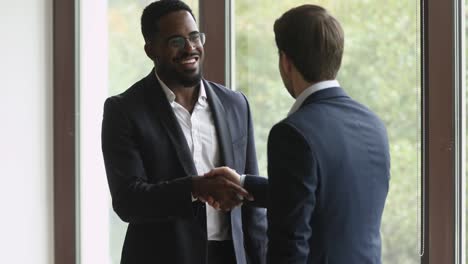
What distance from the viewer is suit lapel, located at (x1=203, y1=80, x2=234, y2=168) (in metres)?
2.35

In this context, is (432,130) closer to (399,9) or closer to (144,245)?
(399,9)

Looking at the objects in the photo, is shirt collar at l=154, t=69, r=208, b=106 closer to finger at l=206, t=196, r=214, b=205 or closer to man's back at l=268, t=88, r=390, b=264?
finger at l=206, t=196, r=214, b=205

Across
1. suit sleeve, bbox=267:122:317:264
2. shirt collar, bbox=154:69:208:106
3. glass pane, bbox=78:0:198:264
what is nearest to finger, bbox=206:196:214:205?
shirt collar, bbox=154:69:208:106

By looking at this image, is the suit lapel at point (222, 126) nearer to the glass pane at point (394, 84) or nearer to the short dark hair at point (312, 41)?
the short dark hair at point (312, 41)

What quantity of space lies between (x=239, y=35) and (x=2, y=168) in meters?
1.43

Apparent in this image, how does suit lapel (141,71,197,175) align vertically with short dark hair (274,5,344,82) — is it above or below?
below

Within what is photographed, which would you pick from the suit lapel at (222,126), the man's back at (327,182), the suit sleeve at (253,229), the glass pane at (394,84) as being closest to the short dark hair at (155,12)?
the suit lapel at (222,126)

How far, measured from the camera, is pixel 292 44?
1862mm

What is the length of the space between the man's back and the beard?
0.57 m

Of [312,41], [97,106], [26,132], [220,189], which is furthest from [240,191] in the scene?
[26,132]

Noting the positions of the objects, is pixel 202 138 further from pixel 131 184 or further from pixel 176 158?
pixel 131 184

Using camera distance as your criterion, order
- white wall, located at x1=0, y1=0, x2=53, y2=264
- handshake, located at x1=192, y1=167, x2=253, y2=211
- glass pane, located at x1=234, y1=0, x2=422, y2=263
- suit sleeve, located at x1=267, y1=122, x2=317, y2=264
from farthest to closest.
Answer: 1. white wall, located at x1=0, y1=0, x2=53, y2=264
2. glass pane, located at x1=234, y1=0, x2=422, y2=263
3. handshake, located at x1=192, y1=167, x2=253, y2=211
4. suit sleeve, located at x1=267, y1=122, x2=317, y2=264

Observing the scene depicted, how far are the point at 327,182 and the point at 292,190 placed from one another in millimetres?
89

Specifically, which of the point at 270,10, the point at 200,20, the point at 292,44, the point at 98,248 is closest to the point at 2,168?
the point at 98,248
